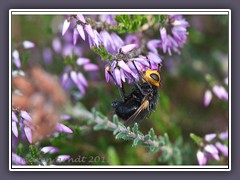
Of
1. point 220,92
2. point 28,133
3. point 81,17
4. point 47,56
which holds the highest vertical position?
point 81,17

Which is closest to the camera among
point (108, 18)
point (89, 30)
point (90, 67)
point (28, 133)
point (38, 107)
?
point (38, 107)

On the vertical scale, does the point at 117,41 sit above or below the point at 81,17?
below

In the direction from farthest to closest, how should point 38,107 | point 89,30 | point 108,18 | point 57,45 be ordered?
point 57,45
point 108,18
point 89,30
point 38,107

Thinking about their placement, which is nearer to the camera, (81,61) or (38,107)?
(38,107)

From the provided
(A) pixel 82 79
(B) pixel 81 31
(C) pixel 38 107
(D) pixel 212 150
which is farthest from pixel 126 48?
(D) pixel 212 150

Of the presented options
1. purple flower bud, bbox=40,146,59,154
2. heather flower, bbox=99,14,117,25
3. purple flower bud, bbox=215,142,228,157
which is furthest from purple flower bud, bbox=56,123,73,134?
purple flower bud, bbox=215,142,228,157

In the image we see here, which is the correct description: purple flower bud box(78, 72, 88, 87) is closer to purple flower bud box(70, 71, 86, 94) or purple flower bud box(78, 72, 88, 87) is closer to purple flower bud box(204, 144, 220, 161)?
purple flower bud box(70, 71, 86, 94)

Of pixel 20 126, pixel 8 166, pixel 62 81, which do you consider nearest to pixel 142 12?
pixel 62 81

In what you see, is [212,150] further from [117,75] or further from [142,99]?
[117,75]
